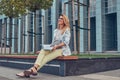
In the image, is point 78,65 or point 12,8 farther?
point 12,8

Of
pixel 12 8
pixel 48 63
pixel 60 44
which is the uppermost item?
pixel 12 8

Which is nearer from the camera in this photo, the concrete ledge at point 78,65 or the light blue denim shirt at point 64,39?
the light blue denim shirt at point 64,39

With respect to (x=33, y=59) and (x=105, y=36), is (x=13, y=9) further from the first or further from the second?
(x=105, y=36)

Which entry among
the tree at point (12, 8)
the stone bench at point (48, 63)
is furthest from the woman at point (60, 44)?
the tree at point (12, 8)

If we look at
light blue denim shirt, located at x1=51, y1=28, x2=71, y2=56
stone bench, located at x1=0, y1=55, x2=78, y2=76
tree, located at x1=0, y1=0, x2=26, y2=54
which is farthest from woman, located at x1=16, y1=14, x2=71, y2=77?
tree, located at x1=0, y1=0, x2=26, y2=54

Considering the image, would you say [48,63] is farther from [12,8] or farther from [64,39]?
[12,8]

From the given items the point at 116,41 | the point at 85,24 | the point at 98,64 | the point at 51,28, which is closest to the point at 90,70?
the point at 98,64

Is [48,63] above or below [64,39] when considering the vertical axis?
below

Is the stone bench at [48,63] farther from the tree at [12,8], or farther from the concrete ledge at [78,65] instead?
the tree at [12,8]

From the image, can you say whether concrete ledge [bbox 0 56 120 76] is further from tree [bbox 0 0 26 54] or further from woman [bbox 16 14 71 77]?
tree [bbox 0 0 26 54]

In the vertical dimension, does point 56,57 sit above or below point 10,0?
below

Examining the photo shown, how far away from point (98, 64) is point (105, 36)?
28.1 metres

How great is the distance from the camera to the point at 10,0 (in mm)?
23391

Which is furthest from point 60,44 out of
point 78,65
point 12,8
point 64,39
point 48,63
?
point 12,8
